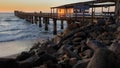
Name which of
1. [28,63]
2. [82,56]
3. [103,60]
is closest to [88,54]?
[82,56]

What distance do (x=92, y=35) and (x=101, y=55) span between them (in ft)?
36.1

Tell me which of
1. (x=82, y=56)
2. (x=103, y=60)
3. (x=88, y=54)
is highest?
(x=103, y=60)

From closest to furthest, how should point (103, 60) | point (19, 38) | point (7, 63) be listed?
point (103, 60), point (7, 63), point (19, 38)

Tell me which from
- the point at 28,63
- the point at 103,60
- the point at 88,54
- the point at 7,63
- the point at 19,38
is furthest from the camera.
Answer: the point at 19,38

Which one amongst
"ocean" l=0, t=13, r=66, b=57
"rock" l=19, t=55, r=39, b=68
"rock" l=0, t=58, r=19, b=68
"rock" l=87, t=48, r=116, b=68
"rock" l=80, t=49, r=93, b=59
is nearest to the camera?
"rock" l=87, t=48, r=116, b=68

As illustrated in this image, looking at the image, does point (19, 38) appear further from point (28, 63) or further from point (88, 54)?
point (28, 63)

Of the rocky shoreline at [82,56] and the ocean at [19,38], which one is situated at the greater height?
the rocky shoreline at [82,56]

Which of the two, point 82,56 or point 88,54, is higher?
point 88,54

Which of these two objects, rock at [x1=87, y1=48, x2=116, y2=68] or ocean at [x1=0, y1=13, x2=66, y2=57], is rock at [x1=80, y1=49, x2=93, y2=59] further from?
ocean at [x1=0, y1=13, x2=66, y2=57]

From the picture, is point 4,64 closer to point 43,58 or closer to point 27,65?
point 27,65

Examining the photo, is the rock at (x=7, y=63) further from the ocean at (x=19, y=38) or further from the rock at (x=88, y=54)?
the ocean at (x=19, y=38)

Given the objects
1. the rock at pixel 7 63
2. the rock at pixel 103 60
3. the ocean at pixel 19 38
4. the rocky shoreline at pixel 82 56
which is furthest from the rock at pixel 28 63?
the ocean at pixel 19 38

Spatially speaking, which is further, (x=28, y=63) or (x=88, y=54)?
(x=88, y=54)

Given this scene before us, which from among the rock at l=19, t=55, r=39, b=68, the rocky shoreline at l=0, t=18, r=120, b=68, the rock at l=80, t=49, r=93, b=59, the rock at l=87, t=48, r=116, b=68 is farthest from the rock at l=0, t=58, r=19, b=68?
the rock at l=80, t=49, r=93, b=59
